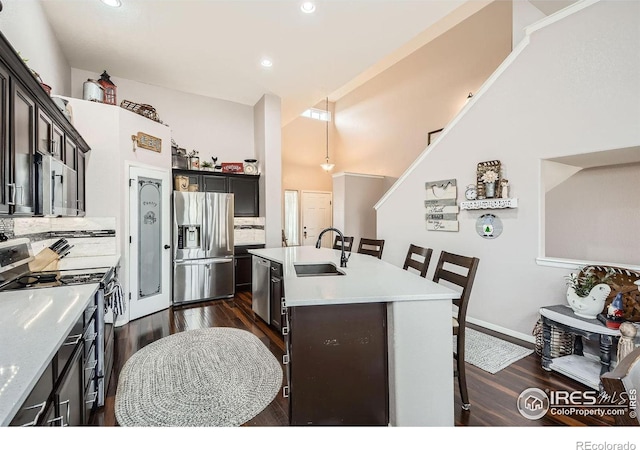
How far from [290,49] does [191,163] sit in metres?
2.43

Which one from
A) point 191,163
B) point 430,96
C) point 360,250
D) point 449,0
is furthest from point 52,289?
point 430,96

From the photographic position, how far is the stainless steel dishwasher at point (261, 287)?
3305mm

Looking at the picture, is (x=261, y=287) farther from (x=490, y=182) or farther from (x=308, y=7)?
(x=308, y=7)

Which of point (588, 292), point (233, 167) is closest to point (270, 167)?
point (233, 167)

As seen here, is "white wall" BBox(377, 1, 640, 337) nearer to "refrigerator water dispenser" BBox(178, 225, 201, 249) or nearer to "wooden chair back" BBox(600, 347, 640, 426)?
"wooden chair back" BBox(600, 347, 640, 426)

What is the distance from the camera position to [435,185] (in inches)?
157

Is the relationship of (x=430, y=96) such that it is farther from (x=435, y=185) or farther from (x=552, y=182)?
(x=552, y=182)

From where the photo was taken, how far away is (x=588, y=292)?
2377 millimetres

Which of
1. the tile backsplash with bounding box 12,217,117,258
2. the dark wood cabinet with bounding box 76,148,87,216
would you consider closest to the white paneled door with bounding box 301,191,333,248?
the tile backsplash with bounding box 12,217,117,258

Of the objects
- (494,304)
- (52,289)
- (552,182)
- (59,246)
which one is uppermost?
(552,182)
